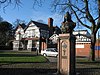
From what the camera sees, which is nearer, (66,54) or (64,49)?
(66,54)

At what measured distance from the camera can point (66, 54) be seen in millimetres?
15477

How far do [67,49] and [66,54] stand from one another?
13.7 inches

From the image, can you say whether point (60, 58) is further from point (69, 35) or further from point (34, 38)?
point (34, 38)

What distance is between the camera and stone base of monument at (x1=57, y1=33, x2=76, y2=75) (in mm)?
15258

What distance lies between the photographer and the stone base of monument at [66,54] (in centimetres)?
1526

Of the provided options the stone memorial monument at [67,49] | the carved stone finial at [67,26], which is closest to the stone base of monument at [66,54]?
the stone memorial monument at [67,49]

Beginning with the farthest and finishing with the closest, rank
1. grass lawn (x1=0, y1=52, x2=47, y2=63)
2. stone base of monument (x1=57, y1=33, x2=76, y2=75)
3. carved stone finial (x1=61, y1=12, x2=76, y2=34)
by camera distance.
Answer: grass lawn (x1=0, y1=52, x2=47, y2=63), carved stone finial (x1=61, y1=12, x2=76, y2=34), stone base of monument (x1=57, y1=33, x2=76, y2=75)

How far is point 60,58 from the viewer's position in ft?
51.9

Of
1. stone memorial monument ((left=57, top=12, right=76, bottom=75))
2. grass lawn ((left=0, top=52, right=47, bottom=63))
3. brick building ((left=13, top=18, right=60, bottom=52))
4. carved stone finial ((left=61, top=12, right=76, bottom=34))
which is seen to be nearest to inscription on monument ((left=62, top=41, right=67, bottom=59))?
stone memorial monument ((left=57, top=12, right=76, bottom=75))

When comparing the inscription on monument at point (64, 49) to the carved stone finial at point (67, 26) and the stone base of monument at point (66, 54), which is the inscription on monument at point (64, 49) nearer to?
the stone base of monument at point (66, 54)

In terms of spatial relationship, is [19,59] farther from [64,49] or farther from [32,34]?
[32,34]

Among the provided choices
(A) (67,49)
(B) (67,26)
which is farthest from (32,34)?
(A) (67,49)

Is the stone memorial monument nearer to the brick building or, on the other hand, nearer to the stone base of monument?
the stone base of monument

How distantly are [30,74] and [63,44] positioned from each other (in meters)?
2.92
